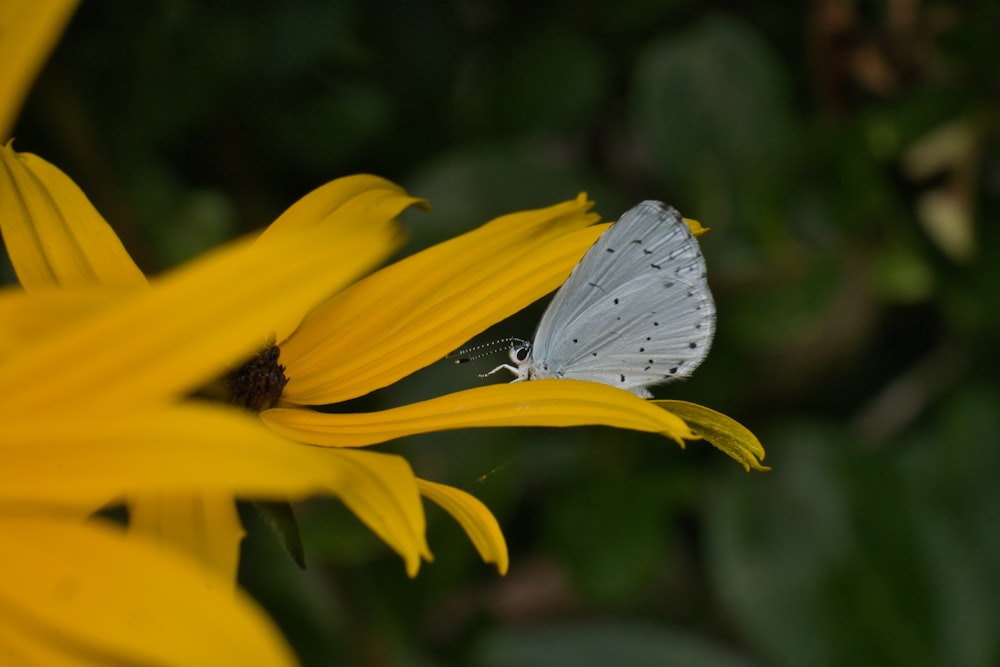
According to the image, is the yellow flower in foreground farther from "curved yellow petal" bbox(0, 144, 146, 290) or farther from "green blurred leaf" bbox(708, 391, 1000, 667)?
"green blurred leaf" bbox(708, 391, 1000, 667)

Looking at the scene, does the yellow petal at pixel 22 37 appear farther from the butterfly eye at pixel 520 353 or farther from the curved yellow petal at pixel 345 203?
the butterfly eye at pixel 520 353

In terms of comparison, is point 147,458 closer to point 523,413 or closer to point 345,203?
point 523,413

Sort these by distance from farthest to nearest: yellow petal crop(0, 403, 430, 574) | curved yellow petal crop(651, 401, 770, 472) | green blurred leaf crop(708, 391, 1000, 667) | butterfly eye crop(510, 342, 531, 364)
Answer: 1. green blurred leaf crop(708, 391, 1000, 667)
2. butterfly eye crop(510, 342, 531, 364)
3. curved yellow petal crop(651, 401, 770, 472)
4. yellow petal crop(0, 403, 430, 574)

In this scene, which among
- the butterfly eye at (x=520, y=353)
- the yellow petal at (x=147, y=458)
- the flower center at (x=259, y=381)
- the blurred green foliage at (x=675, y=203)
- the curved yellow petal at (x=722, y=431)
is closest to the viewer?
the yellow petal at (x=147, y=458)

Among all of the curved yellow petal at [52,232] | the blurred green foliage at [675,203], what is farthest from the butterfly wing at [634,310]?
the blurred green foliage at [675,203]

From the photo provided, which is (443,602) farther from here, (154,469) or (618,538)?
(154,469)

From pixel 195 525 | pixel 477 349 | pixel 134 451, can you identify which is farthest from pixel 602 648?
pixel 134 451

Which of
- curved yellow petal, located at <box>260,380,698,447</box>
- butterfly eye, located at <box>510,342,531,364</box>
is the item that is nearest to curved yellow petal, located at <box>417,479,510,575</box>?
curved yellow petal, located at <box>260,380,698,447</box>
